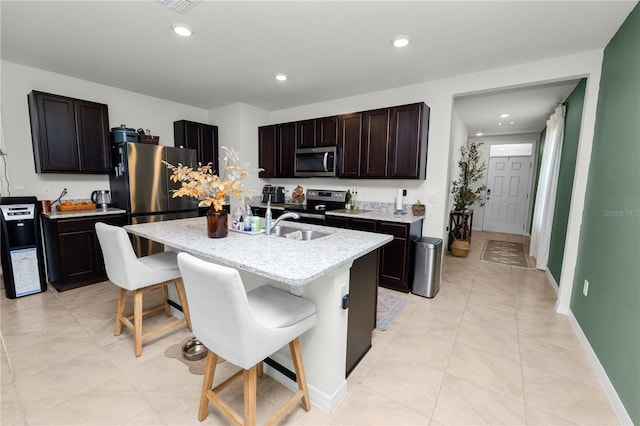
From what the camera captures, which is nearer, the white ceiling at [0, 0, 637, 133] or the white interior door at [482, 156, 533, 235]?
the white ceiling at [0, 0, 637, 133]

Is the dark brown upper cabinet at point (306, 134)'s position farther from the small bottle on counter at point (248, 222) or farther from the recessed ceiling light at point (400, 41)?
the small bottle on counter at point (248, 222)

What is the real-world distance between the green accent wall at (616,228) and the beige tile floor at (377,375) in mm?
269

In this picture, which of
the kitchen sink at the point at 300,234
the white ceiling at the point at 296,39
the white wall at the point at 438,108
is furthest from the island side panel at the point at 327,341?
the white wall at the point at 438,108

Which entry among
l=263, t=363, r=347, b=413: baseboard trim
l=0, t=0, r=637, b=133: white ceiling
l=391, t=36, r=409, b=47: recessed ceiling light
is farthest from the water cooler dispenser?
l=391, t=36, r=409, b=47: recessed ceiling light

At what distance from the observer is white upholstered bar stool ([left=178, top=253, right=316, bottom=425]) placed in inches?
44.7

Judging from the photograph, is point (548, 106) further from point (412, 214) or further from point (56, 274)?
point (56, 274)

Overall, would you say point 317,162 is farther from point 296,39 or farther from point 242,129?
point 296,39

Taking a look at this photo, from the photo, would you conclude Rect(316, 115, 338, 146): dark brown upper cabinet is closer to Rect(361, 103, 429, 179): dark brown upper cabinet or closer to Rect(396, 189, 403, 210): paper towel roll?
Rect(361, 103, 429, 179): dark brown upper cabinet

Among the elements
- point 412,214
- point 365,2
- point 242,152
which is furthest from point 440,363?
point 242,152

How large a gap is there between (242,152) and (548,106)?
5.06 meters

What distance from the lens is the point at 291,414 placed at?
1.57 m

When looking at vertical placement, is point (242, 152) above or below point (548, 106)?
below

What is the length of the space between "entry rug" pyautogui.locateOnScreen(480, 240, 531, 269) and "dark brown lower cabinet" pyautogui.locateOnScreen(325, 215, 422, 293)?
7.17ft

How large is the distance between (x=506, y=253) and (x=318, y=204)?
3.69 m
